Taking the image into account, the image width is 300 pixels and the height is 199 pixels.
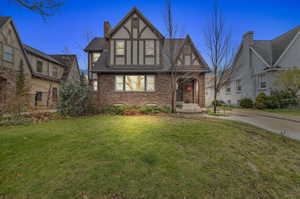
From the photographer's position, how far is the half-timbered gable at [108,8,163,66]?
38.8ft

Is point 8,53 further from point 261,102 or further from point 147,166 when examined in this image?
point 261,102

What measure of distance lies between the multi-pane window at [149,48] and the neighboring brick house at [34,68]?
6.82 meters

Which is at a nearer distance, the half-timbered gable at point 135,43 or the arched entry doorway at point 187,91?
the half-timbered gable at point 135,43

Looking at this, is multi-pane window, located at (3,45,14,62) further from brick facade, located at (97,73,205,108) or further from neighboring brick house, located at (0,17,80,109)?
brick facade, located at (97,73,205,108)

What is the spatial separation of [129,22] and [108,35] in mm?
2352

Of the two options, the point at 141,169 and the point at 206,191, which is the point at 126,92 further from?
the point at 206,191

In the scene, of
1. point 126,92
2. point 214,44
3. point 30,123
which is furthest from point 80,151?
point 214,44

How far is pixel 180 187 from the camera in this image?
2215 millimetres

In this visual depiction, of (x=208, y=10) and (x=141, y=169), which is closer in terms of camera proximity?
(x=141, y=169)

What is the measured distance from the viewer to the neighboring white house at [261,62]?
1427 cm

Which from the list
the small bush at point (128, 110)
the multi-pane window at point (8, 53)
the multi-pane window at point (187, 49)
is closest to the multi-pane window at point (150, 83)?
the small bush at point (128, 110)

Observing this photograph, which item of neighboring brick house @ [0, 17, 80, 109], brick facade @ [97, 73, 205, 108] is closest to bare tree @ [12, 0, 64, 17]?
neighboring brick house @ [0, 17, 80, 109]

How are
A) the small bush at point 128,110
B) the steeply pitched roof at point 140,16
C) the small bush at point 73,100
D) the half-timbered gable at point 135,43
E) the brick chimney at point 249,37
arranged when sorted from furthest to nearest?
the brick chimney at point 249,37 → the half-timbered gable at point 135,43 → the steeply pitched roof at point 140,16 → the small bush at point 128,110 → the small bush at point 73,100

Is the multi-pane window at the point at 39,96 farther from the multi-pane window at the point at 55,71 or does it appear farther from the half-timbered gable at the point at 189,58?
the half-timbered gable at the point at 189,58
